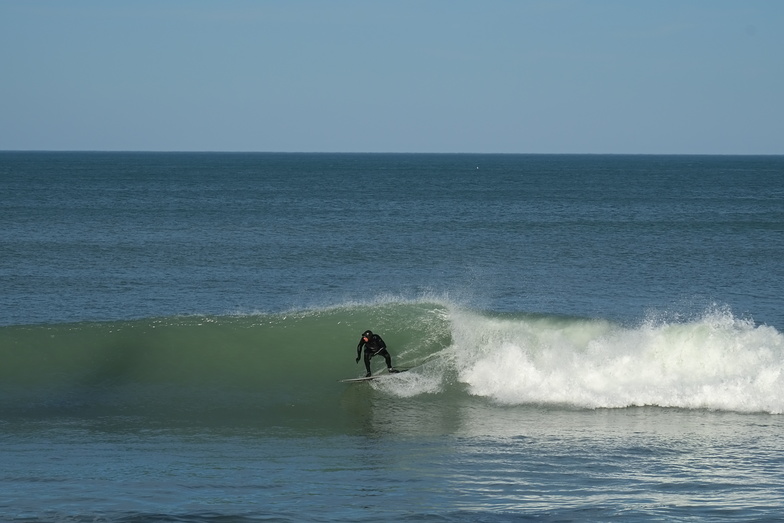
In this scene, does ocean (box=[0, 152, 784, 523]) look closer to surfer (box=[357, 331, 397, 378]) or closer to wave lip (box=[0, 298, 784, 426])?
wave lip (box=[0, 298, 784, 426])

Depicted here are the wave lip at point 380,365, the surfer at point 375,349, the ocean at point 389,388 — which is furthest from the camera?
the surfer at point 375,349

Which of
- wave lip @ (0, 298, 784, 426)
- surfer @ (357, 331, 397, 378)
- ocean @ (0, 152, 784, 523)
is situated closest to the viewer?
ocean @ (0, 152, 784, 523)

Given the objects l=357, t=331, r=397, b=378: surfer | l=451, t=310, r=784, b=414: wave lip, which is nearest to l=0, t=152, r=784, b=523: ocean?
l=451, t=310, r=784, b=414: wave lip

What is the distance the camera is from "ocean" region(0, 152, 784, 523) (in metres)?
12.8

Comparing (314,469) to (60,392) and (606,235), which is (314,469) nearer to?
(60,392)

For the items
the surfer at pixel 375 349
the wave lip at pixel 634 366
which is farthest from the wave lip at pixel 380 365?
the surfer at pixel 375 349

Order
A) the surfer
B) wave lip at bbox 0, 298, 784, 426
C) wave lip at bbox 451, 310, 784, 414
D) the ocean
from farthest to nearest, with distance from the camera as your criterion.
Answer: the surfer < wave lip at bbox 0, 298, 784, 426 < wave lip at bbox 451, 310, 784, 414 < the ocean

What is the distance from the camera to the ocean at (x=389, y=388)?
12.8 m

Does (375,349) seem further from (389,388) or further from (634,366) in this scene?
(634,366)

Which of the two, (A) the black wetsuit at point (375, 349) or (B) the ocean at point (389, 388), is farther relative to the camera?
(A) the black wetsuit at point (375, 349)

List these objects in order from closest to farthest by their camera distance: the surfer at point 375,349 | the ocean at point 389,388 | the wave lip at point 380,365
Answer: the ocean at point 389,388, the wave lip at point 380,365, the surfer at point 375,349

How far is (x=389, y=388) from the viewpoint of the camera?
19766 millimetres

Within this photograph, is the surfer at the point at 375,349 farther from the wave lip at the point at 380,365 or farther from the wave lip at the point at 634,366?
the wave lip at the point at 634,366

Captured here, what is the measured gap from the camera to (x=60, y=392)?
65.0 ft
